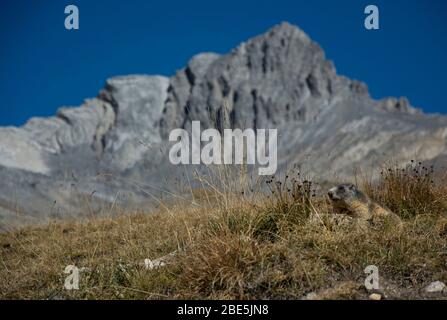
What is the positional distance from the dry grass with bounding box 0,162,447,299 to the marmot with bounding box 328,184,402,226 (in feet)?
1.34

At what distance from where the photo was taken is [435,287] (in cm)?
548

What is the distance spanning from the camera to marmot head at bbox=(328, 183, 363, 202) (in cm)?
756

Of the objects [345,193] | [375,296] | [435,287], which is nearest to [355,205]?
[345,193]

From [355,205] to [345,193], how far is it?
0.21 metres

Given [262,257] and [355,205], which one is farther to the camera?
[355,205]

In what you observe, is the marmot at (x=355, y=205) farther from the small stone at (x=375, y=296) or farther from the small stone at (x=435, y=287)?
the small stone at (x=375, y=296)

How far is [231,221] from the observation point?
6.61 metres

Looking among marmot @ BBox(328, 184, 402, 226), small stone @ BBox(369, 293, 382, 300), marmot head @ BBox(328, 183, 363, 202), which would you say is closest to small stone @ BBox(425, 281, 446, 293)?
small stone @ BBox(369, 293, 382, 300)

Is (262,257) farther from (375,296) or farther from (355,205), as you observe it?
(355,205)

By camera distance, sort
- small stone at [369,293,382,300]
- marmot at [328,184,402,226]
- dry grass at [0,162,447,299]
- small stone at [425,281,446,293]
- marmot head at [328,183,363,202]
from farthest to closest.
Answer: marmot head at [328,183,363,202] → marmot at [328,184,402,226] → dry grass at [0,162,447,299] → small stone at [425,281,446,293] → small stone at [369,293,382,300]

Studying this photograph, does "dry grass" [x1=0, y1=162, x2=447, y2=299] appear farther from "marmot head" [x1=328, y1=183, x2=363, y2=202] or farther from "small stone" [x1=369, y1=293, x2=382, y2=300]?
"marmot head" [x1=328, y1=183, x2=363, y2=202]

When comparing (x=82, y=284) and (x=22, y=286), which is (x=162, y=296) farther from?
(x=22, y=286)

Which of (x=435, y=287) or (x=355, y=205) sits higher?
(x=355, y=205)
